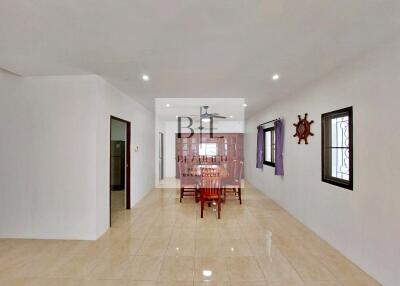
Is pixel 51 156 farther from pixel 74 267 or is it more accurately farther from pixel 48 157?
pixel 74 267

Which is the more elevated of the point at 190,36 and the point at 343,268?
the point at 190,36

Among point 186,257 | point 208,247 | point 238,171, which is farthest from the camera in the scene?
point 238,171

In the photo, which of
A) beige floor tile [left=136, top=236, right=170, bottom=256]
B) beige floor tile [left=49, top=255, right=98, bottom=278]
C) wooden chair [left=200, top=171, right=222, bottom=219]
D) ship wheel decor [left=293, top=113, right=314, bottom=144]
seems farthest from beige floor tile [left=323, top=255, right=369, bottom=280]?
beige floor tile [left=49, top=255, right=98, bottom=278]

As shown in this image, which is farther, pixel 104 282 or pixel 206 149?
pixel 206 149

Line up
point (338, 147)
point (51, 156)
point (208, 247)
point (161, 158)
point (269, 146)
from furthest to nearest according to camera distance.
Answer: point (161, 158) < point (269, 146) < point (51, 156) < point (338, 147) < point (208, 247)

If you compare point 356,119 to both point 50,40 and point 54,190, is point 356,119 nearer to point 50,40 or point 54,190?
point 50,40

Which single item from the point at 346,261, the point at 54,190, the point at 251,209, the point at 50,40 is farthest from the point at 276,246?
the point at 50,40

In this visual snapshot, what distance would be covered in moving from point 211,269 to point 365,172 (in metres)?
1.91

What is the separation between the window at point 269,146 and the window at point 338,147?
2.44 meters

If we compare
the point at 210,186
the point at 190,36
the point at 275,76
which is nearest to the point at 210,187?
the point at 210,186

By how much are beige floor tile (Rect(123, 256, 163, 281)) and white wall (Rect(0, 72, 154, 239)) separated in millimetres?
962

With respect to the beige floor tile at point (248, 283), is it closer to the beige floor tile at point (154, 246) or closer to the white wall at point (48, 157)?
the beige floor tile at point (154, 246)

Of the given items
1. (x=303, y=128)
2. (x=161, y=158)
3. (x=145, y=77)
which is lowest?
(x=161, y=158)

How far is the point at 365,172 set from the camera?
8.13ft
